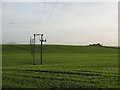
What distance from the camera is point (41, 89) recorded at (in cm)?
1050

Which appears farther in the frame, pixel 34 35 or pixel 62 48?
pixel 62 48

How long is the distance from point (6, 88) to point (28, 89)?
882 mm

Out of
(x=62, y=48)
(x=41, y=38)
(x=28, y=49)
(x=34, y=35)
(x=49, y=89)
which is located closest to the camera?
(x=49, y=89)

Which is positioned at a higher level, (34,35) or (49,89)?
(34,35)

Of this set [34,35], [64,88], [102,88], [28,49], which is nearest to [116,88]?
[102,88]

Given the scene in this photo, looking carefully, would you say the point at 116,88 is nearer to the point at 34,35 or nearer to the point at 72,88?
the point at 72,88

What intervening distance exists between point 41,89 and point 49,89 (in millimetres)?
309

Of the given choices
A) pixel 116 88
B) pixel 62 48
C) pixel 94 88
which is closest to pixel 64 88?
pixel 94 88

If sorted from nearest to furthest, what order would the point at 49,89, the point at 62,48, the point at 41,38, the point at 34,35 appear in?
the point at 49,89 < the point at 41,38 < the point at 34,35 < the point at 62,48

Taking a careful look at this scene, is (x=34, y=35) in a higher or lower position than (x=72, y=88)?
higher

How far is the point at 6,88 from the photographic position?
10.8m

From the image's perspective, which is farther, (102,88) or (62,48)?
(62,48)

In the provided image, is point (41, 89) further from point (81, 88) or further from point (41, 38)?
point (41, 38)

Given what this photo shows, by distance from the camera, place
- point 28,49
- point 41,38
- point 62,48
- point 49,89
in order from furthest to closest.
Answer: point 62,48, point 28,49, point 41,38, point 49,89
